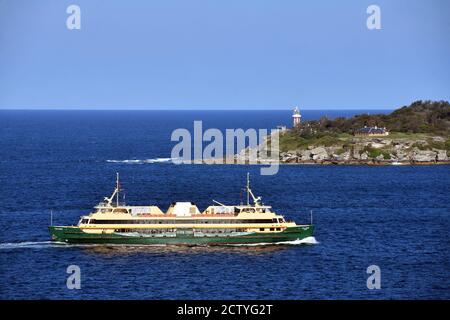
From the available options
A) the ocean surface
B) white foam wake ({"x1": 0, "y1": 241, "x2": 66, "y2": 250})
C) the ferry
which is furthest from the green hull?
the ocean surface

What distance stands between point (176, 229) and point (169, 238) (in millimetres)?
1192

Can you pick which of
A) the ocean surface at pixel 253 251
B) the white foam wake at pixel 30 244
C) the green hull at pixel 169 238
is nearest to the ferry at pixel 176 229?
the green hull at pixel 169 238

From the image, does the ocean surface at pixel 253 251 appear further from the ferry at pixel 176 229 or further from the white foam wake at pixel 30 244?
the ferry at pixel 176 229

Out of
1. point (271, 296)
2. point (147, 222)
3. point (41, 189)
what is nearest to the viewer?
point (271, 296)

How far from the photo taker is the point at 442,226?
385 ft

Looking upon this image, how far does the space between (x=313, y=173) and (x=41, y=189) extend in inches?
2125

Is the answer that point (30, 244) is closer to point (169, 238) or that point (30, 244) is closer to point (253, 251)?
point (169, 238)

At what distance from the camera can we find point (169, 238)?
335 ft

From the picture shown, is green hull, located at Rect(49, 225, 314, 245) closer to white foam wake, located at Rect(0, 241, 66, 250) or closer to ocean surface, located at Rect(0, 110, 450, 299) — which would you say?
white foam wake, located at Rect(0, 241, 66, 250)

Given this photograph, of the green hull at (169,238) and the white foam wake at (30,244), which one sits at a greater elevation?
the green hull at (169,238)

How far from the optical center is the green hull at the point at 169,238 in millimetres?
101562
